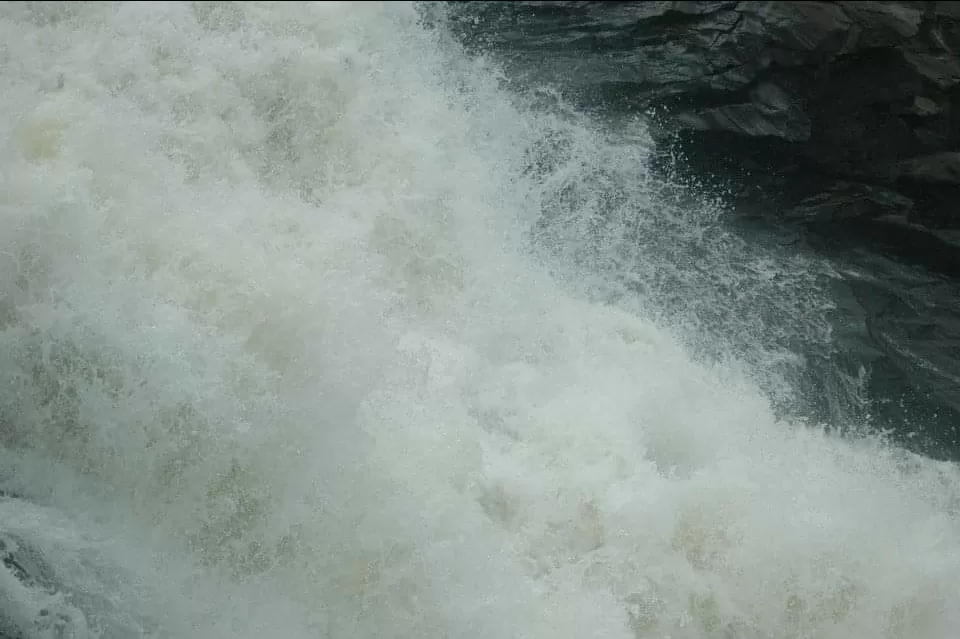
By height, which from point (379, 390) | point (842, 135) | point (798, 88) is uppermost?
point (798, 88)

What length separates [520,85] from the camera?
227 inches

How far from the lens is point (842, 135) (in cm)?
519

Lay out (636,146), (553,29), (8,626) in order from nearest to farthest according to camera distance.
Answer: (8,626)
(636,146)
(553,29)

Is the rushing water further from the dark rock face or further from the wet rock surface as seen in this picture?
the dark rock face

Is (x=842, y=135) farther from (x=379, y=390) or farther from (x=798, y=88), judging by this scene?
(x=379, y=390)

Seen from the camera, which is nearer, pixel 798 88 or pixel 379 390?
pixel 379 390

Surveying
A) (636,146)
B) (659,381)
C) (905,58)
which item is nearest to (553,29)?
(636,146)

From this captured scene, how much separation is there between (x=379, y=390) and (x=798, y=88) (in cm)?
338

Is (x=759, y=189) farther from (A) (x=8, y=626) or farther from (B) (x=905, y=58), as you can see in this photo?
(A) (x=8, y=626)

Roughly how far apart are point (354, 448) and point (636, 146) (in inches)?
117

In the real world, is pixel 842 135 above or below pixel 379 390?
above

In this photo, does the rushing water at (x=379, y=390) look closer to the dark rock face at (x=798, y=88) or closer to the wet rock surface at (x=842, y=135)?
the wet rock surface at (x=842, y=135)

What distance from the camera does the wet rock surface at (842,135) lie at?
4879mm

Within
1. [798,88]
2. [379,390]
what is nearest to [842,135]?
[798,88]
